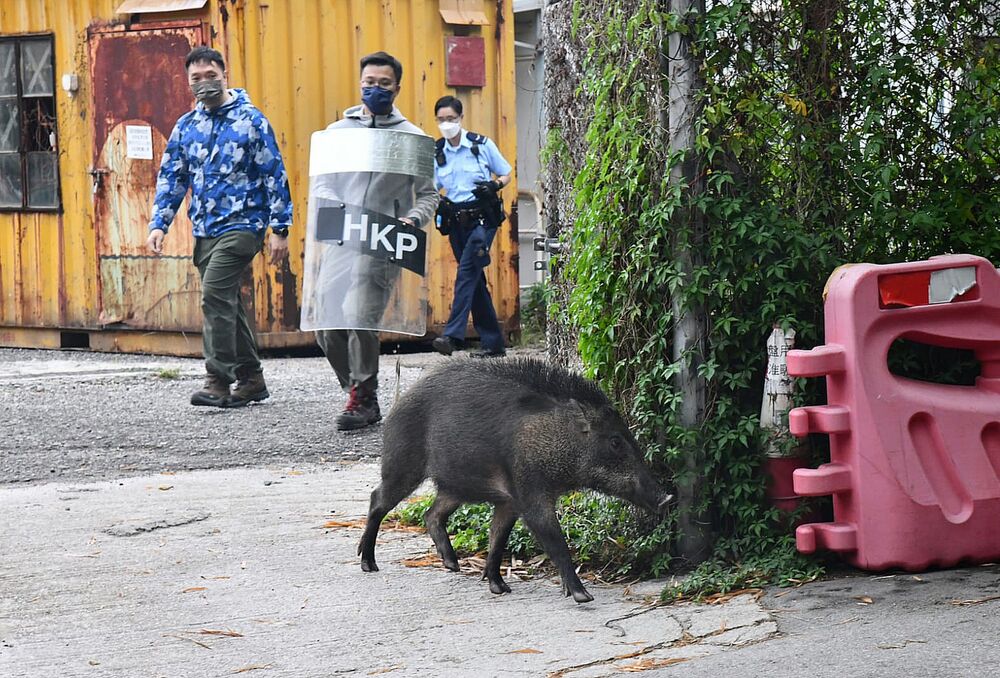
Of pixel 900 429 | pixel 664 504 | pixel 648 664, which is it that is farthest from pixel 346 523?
pixel 900 429

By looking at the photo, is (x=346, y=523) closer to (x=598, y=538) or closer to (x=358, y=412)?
(x=598, y=538)

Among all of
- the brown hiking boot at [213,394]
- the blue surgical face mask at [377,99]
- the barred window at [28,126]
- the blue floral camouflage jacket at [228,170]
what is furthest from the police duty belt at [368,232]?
the barred window at [28,126]

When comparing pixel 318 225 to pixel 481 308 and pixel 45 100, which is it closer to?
pixel 481 308

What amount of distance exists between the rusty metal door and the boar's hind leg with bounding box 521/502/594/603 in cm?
812

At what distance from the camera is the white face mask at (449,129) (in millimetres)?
12359

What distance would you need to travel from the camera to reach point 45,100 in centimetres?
1387

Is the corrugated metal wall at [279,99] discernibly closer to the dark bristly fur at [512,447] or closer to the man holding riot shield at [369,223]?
the man holding riot shield at [369,223]

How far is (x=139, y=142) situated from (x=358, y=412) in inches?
198

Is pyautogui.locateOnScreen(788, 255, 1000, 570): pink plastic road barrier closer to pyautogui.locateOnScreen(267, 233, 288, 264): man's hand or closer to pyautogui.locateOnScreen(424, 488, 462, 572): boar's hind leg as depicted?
pyautogui.locateOnScreen(424, 488, 462, 572): boar's hind leg

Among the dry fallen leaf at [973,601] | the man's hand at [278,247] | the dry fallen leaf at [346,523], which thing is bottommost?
the dry fallen leaf at [346,523]

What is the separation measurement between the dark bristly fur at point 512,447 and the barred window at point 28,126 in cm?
900

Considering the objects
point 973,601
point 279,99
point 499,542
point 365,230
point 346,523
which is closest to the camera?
point 973,601

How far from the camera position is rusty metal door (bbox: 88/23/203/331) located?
1278 centimetres

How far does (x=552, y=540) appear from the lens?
207 inches
